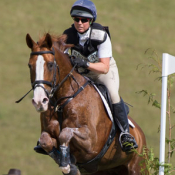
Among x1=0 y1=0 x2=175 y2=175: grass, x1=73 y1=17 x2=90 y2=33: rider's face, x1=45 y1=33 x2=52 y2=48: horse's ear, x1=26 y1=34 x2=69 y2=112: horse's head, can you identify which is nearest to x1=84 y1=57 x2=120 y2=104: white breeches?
x1=73 y1=17 x2=90 y2=33: rider's face

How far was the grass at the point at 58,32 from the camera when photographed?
2161 cm

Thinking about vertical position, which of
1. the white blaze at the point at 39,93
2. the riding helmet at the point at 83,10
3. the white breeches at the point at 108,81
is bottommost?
the white breeches at the point at 108,81

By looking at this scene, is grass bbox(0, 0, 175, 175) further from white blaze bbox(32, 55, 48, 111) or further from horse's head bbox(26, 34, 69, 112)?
white blaze bbox(32, 55, 48, 111)

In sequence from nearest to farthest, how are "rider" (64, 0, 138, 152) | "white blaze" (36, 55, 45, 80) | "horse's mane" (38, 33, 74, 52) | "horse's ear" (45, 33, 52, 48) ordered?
"white blaze" (36, 55, 45, 80) < "horse's ear" (45, 33, 52, 48) < "horse's mane" (38, 33, 74, 52) < "rider" (64, 0, 138, 152)

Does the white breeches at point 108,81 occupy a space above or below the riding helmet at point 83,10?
below

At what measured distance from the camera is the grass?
21.6m

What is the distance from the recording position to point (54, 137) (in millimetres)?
8031

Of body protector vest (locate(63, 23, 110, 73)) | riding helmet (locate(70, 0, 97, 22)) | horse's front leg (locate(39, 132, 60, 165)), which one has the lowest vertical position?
horse's front leg (locate(39, 132, 60, 165))

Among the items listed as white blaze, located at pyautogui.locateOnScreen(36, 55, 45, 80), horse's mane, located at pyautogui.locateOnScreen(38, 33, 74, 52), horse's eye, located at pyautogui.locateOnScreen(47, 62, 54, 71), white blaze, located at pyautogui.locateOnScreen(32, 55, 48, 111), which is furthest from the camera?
horse's mane, located at pyautogui.locateOnScreen(38, 33, 74, 52)

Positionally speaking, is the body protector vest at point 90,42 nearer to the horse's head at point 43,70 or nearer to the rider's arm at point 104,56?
the rider's arm at point 104,56

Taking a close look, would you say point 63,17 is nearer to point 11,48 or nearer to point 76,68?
point 11,48

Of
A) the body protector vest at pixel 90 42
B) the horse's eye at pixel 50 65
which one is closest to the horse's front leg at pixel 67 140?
the horse's eye at pixel 50 65

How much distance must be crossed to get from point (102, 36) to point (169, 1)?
25.9 meters

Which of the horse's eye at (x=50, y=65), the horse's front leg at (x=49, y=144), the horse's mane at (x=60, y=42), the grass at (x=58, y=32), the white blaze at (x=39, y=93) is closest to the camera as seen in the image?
the white blaze at (x=39, y=93)
